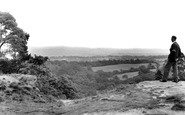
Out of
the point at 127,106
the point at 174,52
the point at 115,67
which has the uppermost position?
the point at 174,52

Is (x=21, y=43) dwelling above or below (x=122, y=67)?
above

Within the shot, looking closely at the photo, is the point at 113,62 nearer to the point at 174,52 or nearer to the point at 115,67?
the point at 115,67

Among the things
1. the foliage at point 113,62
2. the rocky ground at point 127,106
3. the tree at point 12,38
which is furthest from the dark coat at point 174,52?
the foliage at point 113,62

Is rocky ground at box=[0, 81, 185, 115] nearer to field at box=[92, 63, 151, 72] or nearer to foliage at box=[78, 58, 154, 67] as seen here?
field at box=[92, 63, 151, 72]

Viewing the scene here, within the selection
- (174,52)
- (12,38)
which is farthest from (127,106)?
(12,38)

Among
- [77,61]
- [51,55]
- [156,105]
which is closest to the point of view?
[156,105]

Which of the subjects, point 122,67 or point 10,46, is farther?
point 122,67

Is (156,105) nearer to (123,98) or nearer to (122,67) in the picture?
(123,98)

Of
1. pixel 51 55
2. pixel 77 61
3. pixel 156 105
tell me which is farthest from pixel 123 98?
pixel 51 55

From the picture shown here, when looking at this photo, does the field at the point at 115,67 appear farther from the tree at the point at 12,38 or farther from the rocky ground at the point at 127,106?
the rocky ground at the point at 127,106

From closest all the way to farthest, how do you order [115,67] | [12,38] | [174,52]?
[174,52] → [12,38] → [115,67]
